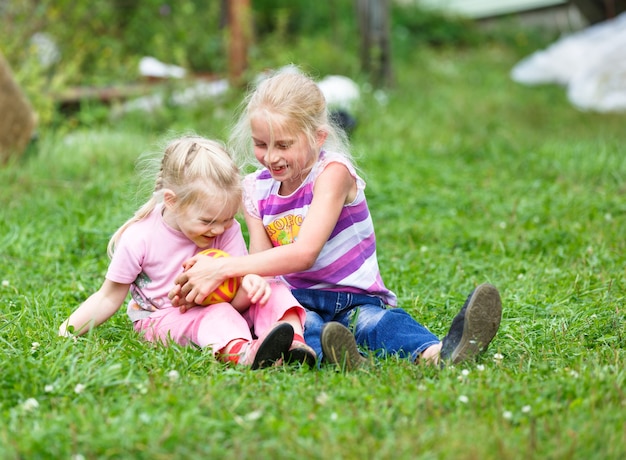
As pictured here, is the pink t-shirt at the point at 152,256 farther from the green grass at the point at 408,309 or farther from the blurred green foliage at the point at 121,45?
the blurred green foliage at the point at 121,45

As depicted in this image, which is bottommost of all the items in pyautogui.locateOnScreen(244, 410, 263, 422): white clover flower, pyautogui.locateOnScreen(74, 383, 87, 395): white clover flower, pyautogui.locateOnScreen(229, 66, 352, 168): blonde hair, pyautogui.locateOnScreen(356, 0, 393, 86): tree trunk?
pyautogui.locateOnScreen(244, 410, 263, 422): white clover flower

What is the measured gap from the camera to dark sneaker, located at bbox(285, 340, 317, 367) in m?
2.89

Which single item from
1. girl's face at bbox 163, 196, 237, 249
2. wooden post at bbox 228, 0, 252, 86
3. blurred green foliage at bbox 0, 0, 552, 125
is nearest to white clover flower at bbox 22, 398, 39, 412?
girl's face at bbox 163, 196, 237, 249

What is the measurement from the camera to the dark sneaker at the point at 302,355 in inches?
114

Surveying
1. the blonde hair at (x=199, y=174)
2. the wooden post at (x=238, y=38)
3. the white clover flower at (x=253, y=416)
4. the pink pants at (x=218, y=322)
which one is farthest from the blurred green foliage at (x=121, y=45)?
the white clover flower at (x=253, y=416)

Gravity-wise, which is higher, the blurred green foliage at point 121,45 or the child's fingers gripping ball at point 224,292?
the blurred green foliage at point 121,45

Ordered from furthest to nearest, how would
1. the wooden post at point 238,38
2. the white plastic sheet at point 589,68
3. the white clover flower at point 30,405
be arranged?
the white plastic sheet at point 589,68
the wooden post at point 238,38
the white clover flower at point 30,405

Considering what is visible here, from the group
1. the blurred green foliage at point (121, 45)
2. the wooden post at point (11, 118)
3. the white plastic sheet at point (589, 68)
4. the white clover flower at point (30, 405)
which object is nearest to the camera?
the white clover flower at point (30, 405)

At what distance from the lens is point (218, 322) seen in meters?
3.05

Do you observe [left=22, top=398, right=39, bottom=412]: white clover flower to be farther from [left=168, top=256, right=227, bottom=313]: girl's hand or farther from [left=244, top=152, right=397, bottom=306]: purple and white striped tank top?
[left=244, top=152, right=397, bottom=306]: purple and white striped tank top

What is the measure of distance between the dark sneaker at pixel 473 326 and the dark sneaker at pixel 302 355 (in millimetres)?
452

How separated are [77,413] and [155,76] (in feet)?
22.9

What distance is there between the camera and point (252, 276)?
305 cm

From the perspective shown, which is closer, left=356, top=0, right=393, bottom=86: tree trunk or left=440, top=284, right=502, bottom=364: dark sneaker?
left=440, top=284, right=502, bottom=364: dark sneaker
